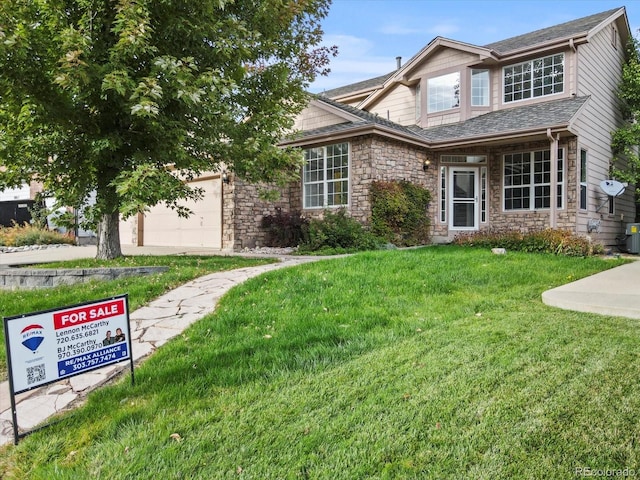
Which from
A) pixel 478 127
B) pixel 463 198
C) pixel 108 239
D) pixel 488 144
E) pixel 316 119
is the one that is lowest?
pixel 108 239

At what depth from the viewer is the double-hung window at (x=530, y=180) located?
11367 millimetres

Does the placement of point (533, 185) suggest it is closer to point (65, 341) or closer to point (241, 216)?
point (241, 216)

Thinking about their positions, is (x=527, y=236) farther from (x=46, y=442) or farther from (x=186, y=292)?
(x=46, y=442)

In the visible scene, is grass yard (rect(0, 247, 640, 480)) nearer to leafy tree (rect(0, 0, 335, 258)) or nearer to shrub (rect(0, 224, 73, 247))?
leafy tree (rect(0, 0, 335, 258))

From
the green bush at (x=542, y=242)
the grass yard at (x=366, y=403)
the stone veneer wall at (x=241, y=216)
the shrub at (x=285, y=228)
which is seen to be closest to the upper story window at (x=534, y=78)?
the green bush at (x=542, y=242)

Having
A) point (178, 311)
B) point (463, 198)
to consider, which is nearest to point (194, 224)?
point (463, 198)

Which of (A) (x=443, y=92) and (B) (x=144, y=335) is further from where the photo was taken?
(A) (x=443, y=92)

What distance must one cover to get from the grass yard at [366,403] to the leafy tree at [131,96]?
349cm

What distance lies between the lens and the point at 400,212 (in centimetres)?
1116

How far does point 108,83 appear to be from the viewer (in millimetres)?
5516

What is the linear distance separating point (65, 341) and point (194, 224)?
36.5 ft

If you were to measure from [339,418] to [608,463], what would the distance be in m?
1.29

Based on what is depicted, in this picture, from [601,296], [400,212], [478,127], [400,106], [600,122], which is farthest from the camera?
[400,106]

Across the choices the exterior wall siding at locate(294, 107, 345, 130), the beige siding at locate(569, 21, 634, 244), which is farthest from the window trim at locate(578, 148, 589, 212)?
the exterior wall siding at locate(294, 107, 345, 130)
